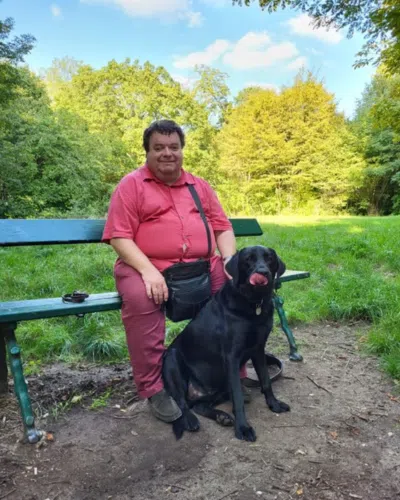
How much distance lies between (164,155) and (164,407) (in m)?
1.53

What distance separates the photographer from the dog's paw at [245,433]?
220 centimetres

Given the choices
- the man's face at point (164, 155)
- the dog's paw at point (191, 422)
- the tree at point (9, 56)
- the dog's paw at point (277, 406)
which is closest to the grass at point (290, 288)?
the dog's paw at point (277, 406)

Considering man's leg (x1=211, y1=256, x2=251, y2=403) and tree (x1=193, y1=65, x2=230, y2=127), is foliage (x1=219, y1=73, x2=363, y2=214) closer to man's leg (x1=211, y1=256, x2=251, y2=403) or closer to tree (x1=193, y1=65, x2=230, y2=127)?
tree (x1=193, y1=65, x2=230, y2=127)

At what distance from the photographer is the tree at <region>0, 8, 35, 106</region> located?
9.50 m

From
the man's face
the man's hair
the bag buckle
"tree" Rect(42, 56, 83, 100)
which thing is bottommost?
the bag buckle

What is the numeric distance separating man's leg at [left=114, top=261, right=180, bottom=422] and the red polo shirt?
230 millimetres

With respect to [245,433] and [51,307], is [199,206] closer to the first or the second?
[51,307]

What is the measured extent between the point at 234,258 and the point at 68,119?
1778 cm

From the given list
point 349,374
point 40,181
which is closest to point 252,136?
point 40,181

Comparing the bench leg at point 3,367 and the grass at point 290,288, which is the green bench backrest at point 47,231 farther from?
the grass at point 290,288

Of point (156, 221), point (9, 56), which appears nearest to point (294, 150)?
point (9, 56)

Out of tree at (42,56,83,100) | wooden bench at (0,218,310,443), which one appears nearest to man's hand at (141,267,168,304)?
wooden bench at (0,218,310,443)

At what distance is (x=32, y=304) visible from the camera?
2465 millimetres

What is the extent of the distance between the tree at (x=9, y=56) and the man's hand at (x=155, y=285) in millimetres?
9171
